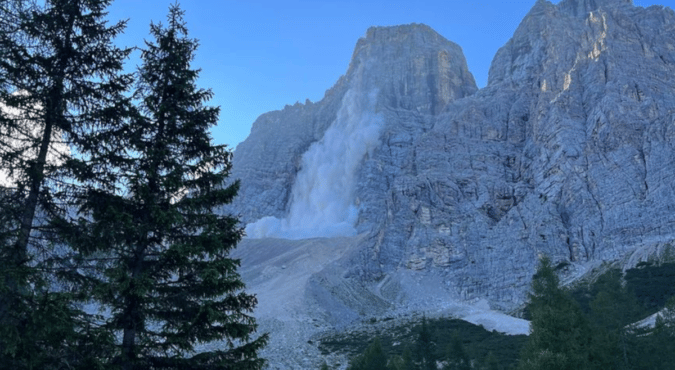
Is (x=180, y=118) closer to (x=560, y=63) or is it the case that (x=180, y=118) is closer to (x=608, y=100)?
(x=608, y=100)

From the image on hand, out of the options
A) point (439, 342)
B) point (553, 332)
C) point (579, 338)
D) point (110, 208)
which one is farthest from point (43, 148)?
point (439, 342)

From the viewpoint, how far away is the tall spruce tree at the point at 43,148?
9.55 meters

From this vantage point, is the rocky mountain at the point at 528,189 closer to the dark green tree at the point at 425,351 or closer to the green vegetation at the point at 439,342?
the green vegetation at the point at 439,342

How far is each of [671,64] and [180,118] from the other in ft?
566

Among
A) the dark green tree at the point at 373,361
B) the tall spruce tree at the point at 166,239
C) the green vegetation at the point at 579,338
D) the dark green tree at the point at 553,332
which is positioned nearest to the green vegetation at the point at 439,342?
the green vegetation at the point at 579,338

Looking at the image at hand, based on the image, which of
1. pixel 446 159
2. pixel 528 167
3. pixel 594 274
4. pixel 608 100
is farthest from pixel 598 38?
pixel 594 274

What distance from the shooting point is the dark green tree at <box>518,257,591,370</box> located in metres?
21.4

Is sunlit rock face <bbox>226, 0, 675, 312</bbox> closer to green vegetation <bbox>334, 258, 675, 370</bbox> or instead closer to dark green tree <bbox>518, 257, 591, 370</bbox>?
green vegetation <bbox>334, 258, 675, 370</bbox>

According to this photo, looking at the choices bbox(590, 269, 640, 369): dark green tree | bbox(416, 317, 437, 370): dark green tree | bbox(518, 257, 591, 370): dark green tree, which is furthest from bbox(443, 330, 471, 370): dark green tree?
bbox(518, 257, 591, 370): dark green tree

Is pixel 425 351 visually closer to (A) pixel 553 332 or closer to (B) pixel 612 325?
(B) pixel 612 325

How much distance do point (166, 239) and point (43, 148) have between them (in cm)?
302

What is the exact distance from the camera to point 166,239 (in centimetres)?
1205

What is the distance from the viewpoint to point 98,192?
1153cm

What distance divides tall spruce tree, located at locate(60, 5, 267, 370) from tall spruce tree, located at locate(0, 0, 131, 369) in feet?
1.89
